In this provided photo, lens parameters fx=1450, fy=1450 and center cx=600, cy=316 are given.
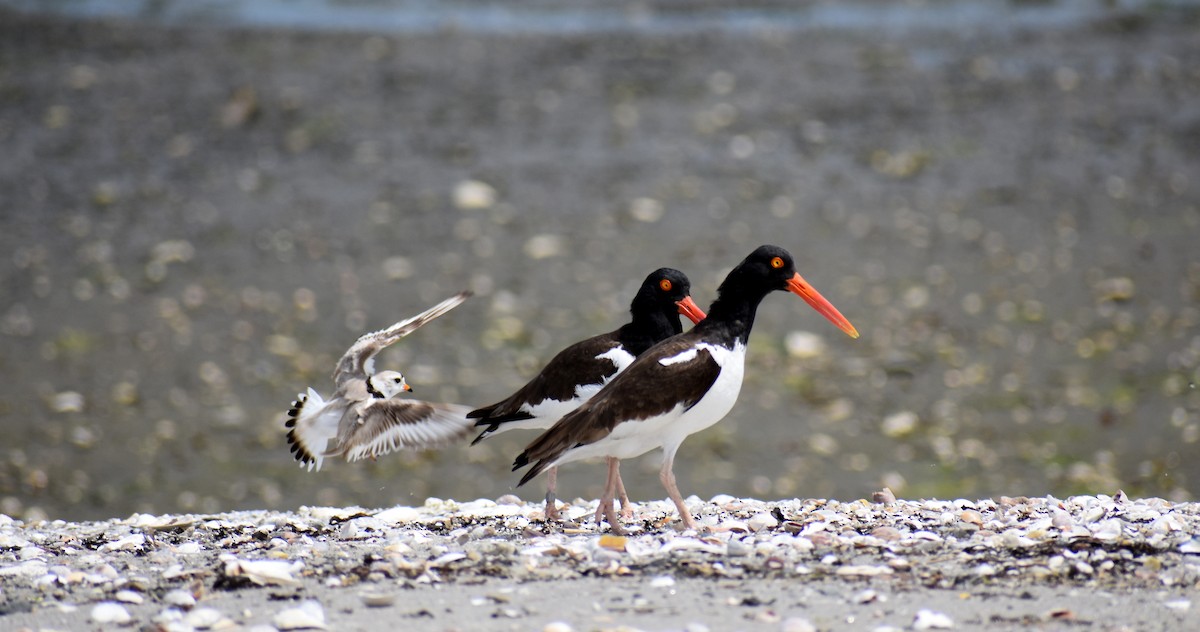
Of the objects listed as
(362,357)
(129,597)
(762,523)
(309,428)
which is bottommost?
(129,597)

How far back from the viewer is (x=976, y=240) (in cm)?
1349

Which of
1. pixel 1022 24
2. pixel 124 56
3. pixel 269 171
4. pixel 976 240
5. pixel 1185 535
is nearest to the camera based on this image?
pixel 1185 535

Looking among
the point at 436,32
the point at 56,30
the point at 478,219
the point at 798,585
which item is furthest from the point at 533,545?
the point at 56,30

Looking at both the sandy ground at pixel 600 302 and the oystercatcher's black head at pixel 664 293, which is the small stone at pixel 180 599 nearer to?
the sandy ground at pixel 600 302

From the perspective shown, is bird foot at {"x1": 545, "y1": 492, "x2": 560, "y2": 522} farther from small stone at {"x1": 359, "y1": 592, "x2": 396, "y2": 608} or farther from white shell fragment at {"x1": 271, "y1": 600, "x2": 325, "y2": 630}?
white shell fragment at {"x1": 271, "y1": 600, "x2": 325, "y2": 630}

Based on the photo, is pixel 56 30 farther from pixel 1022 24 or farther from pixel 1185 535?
pixel 1185 535

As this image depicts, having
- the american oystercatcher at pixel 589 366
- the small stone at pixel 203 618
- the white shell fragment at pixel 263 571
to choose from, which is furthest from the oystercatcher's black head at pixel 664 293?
the small stone at pixel 203 618

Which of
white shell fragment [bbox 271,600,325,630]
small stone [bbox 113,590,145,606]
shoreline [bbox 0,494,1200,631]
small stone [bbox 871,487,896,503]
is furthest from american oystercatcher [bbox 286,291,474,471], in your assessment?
small stone [bbox 871,487,896,503]

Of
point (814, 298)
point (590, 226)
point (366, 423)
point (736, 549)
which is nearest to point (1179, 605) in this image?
point (736, 549)

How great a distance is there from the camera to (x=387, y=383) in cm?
632

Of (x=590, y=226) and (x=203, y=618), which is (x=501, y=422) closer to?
(x=203, y=618)

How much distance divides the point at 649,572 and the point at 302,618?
1.26 meters

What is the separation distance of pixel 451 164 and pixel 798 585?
10536mm

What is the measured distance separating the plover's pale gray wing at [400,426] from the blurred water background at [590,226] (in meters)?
3.92
